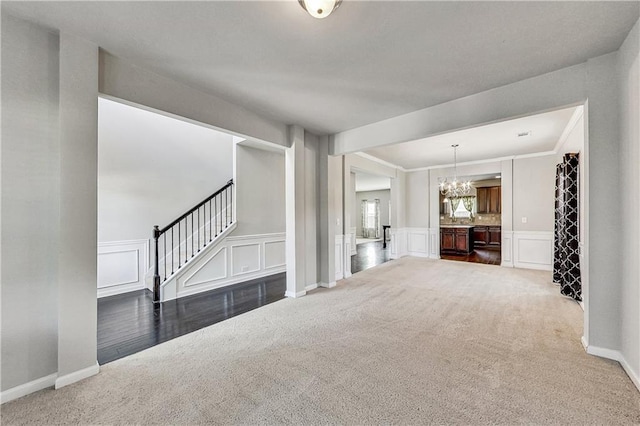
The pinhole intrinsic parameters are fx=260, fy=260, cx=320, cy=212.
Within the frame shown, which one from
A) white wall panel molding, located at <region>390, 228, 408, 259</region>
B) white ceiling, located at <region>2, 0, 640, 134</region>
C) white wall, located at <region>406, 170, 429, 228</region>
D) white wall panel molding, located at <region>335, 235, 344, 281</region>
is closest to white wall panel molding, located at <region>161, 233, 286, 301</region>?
white wall panel molding, located at <region>335, 235, 344, 281</region>

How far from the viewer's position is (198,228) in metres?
5.08

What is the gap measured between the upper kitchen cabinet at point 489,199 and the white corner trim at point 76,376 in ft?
36.0

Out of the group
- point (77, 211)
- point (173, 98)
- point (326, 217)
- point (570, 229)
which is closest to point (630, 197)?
point (570, 229)

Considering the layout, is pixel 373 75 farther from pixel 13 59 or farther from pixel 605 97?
pixel 13 59

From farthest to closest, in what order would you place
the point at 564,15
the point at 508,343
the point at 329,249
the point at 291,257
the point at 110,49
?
the point at 329,249 → the point at 291,257 → the point at 508,343 → the point at 110,49 → the point at 564,15

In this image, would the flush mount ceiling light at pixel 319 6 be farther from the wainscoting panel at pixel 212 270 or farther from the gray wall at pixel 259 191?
the wainscoting panel at pixel 212 270

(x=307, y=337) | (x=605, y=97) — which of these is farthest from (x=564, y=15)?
(x=307, y=337)

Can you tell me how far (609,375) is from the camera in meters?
2.02

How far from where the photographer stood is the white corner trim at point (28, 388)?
5.84 feet

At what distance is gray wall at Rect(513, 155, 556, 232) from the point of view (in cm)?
574

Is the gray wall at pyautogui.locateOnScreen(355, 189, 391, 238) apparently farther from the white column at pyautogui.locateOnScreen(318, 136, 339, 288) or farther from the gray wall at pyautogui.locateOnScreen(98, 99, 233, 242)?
the gray wall at pyautogui.locateOnScreen(98, 99, 233, 242)

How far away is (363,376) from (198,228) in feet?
13.8

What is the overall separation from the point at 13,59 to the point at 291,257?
11.1 ft

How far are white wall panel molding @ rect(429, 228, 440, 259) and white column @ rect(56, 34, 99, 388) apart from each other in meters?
7.31
